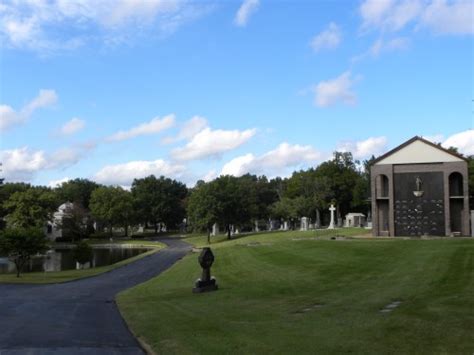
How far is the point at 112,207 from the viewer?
4353 inches

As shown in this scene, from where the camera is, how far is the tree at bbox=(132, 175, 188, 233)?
123 m

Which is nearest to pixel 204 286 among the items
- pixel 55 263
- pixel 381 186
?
pixel 381 186

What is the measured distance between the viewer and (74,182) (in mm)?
144500

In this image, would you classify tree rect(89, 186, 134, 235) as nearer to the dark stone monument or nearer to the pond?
the pond

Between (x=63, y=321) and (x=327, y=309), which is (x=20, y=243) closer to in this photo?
(x=63, y=321)

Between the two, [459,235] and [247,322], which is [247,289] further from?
[459,235]

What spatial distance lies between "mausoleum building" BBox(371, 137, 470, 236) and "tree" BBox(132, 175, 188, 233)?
261ft

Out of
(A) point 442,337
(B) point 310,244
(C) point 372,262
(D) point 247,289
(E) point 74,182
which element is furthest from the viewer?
(E) point 74,182

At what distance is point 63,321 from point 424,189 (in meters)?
37.9

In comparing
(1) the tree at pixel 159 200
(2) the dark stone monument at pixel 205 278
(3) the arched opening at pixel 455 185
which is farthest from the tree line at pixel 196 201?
(2) the dark stone monument at pixel 205 278

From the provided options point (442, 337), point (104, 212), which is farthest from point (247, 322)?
point (104, 212)

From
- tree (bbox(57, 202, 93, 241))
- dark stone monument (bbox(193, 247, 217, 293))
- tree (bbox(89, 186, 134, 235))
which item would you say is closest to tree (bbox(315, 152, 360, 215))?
tree (bbox(89, 186, 134, 235))

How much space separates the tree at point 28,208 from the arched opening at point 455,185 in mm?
70347

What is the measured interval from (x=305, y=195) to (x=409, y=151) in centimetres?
5851
